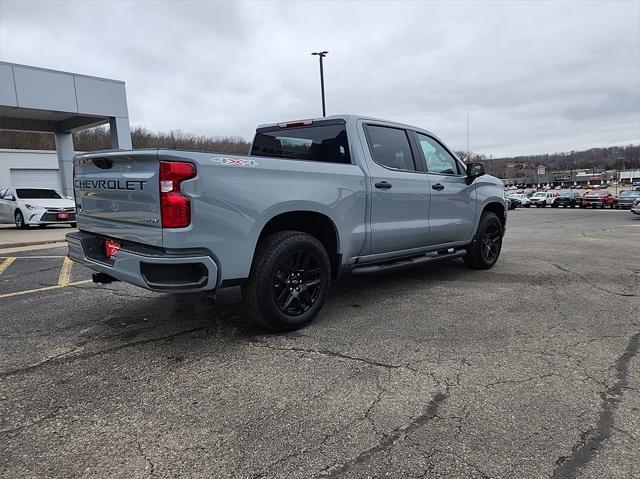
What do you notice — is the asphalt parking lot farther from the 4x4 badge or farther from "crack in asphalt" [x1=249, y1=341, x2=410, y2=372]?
the 4x4 badge

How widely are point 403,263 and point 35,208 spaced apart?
14411 mm

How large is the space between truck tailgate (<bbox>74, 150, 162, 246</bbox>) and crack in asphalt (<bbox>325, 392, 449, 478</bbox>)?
2.03 meters

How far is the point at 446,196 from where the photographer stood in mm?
5934

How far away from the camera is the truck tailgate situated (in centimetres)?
348

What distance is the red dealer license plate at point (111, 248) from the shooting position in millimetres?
3943


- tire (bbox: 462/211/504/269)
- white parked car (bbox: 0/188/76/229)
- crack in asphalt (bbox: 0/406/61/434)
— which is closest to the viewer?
crack in asphalt (bbox: 0/406/61/434)

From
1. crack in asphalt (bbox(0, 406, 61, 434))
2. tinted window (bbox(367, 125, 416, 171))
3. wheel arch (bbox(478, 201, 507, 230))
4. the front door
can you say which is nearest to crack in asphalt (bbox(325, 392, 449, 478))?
crack in asphalt (bbox(0, 406, 61, 434))

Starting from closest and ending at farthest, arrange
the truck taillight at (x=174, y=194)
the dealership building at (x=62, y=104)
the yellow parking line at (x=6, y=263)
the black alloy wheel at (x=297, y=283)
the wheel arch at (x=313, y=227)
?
the truck taillight at (x=174, y=194), the black alloy wheel at (x=297, y=283), the wheel arch at (x=313, y=227), the yellow parking line at (x=6, y=263), the dealership building at (x=62, y=104)

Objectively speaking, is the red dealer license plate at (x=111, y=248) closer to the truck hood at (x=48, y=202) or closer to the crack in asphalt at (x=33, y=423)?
the crack in asphalt at (x=33, y=423)

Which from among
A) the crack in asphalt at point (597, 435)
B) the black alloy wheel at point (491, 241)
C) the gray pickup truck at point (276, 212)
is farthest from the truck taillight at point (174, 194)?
the black alloy wheel at point (491, 241)

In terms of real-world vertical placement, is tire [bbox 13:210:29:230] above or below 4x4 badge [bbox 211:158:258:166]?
below

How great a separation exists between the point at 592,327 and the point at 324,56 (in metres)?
22.0

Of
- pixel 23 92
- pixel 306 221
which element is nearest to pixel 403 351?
pixel 306 221

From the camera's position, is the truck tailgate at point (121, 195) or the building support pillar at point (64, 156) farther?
the building support pillar at point (64, 156)
